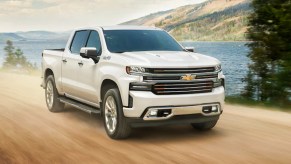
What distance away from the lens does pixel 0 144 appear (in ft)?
25.9

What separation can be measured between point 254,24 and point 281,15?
1.11 meters

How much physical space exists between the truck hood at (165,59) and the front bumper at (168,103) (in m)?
0.45

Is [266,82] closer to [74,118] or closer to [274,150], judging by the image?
[74,118]

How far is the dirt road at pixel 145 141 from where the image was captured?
6852 millimetres

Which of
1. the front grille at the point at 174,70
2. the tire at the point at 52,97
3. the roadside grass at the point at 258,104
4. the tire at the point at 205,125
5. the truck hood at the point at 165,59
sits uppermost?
the truck hood at the point at 165,59

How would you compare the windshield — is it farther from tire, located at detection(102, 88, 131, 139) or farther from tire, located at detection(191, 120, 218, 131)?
tire, located at detection(191, 120, 218, 131)

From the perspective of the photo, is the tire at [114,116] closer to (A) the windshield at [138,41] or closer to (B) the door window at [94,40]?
(A) the windshield at [138,41]

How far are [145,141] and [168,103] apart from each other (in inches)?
32.7

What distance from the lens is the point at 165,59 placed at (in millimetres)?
7867

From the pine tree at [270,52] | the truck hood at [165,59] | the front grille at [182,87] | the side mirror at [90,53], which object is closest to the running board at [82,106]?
the side mirror at [90,53]

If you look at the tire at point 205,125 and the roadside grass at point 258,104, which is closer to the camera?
the tire at point 205,125

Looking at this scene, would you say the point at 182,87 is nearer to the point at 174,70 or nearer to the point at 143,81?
the point at 174,70

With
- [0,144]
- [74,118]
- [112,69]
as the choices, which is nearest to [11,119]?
[74,118]

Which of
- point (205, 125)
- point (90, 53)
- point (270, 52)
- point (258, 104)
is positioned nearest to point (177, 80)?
point (205, 125)
